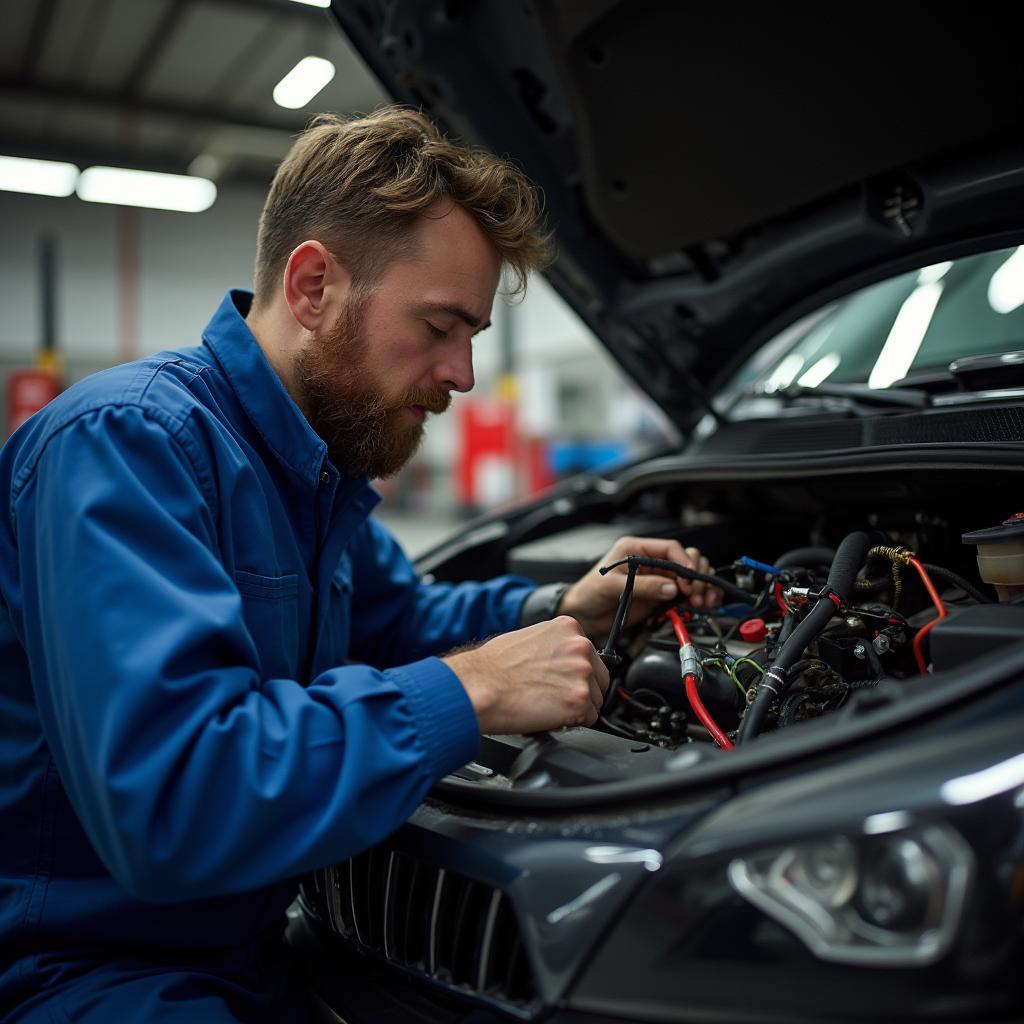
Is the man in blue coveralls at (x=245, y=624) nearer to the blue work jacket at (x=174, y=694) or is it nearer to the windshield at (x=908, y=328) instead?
the blue work jacket at (x=174, y=694)

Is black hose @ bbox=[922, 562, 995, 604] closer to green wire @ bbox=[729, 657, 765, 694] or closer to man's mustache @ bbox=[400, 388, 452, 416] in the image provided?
green wire @ bbox=[729, 657, 765, 694]

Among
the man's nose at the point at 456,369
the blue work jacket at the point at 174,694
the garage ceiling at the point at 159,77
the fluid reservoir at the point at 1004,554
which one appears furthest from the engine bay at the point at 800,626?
the garage ceiling at the point at 159,77

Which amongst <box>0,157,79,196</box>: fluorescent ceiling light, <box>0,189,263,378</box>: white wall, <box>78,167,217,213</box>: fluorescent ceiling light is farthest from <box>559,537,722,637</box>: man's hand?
<box>0,189,263,378</box>: white wall

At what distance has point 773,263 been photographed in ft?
6.17

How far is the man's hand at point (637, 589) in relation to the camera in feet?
4.64

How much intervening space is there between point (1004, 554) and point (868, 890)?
60 cm

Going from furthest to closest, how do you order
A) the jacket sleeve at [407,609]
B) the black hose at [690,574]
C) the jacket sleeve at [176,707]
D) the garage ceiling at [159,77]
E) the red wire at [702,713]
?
the garage ceiling at [159,77] < the jacket sleeve at [407,609] < the black hose at [690,574] < the red wire at [702,713] < the jacket sleeve at [176,707]

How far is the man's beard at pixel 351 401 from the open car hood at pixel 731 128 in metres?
0.73

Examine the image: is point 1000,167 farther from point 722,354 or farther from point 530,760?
point 530,760

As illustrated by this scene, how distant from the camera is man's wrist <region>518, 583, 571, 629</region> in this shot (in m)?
1.50

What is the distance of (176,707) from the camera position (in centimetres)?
81

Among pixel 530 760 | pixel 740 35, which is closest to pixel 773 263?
pixel 740 35

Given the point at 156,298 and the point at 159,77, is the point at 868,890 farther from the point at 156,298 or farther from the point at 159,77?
the point at 156,298

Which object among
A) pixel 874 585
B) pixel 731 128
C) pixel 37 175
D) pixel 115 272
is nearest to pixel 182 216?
pixel 115 272
